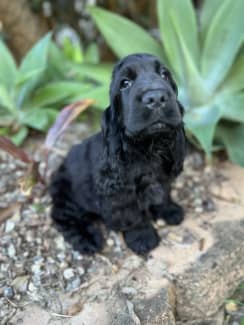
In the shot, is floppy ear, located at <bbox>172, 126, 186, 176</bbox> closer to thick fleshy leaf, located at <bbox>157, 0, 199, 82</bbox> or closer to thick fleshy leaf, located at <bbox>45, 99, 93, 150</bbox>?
thick fleshy leaf, located at <bbox>45, 99, 93, 150</bbox>

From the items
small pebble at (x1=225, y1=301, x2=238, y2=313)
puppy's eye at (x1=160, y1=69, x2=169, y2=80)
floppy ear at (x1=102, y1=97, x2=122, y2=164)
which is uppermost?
puppy's eye at (x1=160, y1=69, x2=169, y2=80)

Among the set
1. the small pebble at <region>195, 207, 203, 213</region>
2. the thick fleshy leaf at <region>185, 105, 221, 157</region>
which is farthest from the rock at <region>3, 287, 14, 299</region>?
the thick fleshy leaf at <region>185, 105, 221, 157</region>

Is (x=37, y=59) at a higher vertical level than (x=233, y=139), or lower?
higher

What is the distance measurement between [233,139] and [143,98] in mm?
1074

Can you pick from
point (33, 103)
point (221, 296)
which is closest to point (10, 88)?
point (33, 103)

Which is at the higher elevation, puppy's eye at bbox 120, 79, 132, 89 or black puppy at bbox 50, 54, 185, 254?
puppy's eye at bbox 120, 79, 132, 89

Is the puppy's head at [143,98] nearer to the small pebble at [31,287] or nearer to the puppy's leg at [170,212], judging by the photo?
the puppy's leg at [170,212]

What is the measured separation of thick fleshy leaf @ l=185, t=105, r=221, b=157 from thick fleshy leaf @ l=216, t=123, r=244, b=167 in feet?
0.55

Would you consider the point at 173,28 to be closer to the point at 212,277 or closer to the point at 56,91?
the point at 56,91

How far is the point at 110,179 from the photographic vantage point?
1902 mm

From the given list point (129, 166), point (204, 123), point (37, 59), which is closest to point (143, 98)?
point (129, 166)

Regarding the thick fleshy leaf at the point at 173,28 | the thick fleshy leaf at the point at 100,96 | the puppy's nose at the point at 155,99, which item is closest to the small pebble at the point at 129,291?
the puppy's nose at the point at 155,99

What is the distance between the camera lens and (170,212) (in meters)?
2.32

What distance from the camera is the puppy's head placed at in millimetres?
1603
